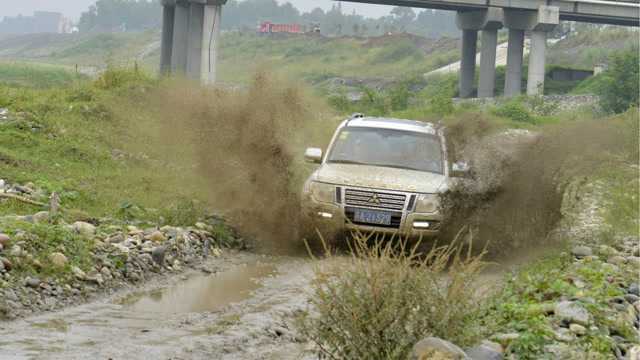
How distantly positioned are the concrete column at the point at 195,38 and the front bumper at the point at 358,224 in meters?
47.9

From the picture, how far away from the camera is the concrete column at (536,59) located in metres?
76.7

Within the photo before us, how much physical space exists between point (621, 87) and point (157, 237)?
57.6m

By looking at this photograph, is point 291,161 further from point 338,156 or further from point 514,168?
point 514,168

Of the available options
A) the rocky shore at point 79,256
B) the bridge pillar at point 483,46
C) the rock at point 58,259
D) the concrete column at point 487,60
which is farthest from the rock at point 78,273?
the concrete column at point 487,60

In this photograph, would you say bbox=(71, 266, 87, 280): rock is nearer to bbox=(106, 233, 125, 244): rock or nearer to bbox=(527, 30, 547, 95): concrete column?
bbox=(106, 233, 125, 244): rock

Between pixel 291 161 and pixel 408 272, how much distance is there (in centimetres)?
903

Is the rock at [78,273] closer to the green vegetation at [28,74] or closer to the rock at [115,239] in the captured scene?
the rock at [115,239]

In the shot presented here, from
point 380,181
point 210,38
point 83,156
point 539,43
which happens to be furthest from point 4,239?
point 539,43

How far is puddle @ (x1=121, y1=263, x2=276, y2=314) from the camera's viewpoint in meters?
11.1

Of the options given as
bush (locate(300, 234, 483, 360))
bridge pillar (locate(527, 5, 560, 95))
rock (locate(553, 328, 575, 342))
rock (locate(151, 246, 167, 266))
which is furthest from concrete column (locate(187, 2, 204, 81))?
bush (locate(300, 234, 483, 360))

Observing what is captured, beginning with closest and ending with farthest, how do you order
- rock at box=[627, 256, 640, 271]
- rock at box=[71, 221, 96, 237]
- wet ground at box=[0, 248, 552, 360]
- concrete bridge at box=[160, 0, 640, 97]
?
wet ground at box=[0, 248, 552, 360] < rock at box=[71, 221, 96, 237] < rock at box=[627, 256, 640, 271] < concrete bridge at box=[160, 0, 640, 97]

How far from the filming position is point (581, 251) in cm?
1534

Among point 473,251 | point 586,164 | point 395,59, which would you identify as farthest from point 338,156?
point 395,59

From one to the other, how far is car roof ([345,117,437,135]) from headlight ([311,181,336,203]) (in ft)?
6.14
